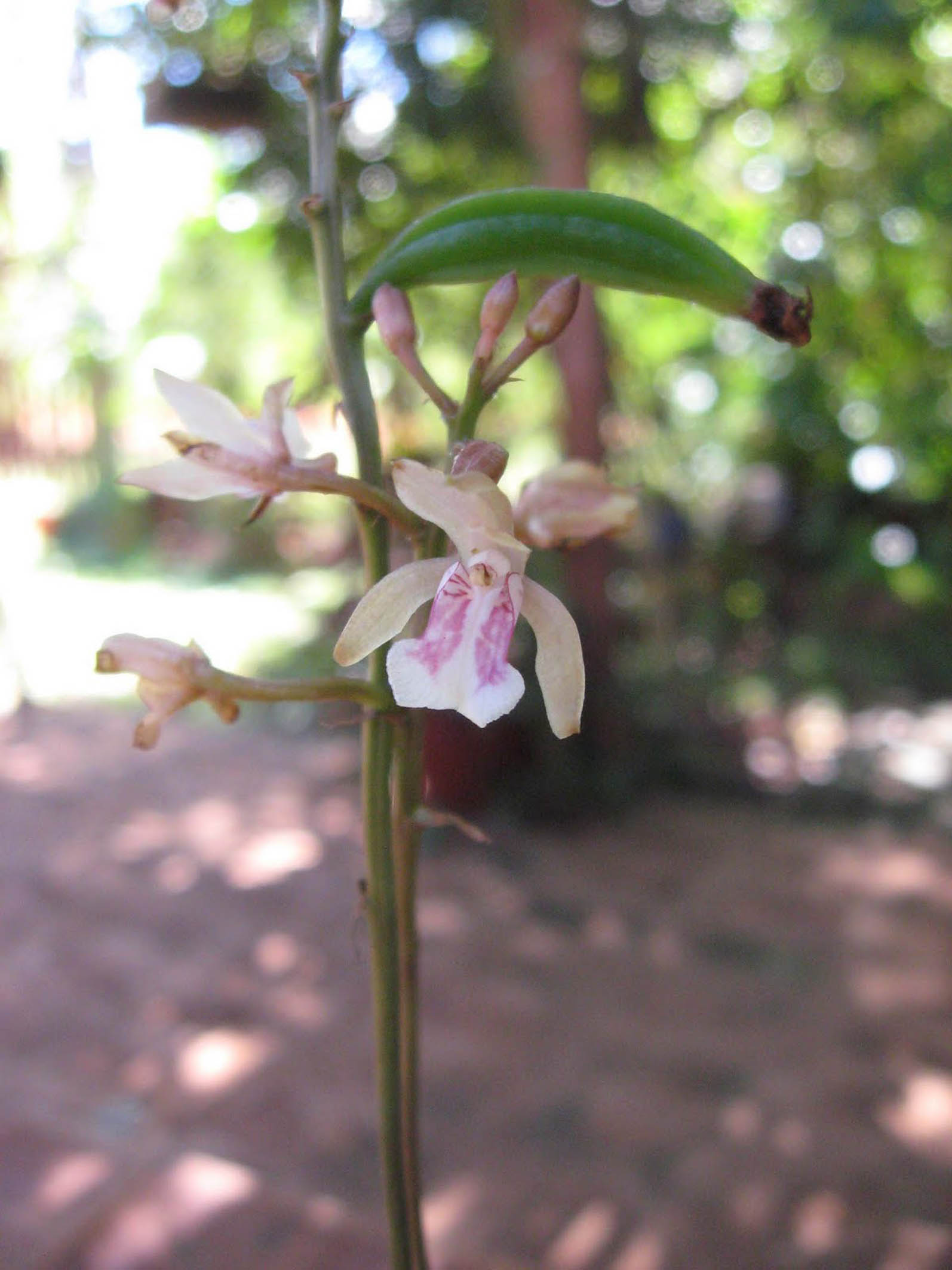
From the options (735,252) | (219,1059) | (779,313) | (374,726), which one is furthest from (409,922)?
(735,252)

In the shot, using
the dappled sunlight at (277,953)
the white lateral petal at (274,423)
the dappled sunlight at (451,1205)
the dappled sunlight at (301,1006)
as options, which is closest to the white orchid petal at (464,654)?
the white lateral petal at (274,423)

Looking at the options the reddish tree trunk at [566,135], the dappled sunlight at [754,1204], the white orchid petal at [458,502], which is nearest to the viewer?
the white orchid petal at [458,502]

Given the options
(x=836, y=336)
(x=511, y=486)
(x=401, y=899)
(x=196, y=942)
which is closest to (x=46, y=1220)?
(x=401, y=899)

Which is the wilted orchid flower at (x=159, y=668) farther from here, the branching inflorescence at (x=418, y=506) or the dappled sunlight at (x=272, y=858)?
the dappled sunlight at (x=272, y=858)

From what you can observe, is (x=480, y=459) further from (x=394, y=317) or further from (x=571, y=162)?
(x=571, y=162)

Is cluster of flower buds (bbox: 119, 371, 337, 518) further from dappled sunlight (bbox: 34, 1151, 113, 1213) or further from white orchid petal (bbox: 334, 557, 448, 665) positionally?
dappled sunlight (bbox: 34, 1151, 113, 1213)
